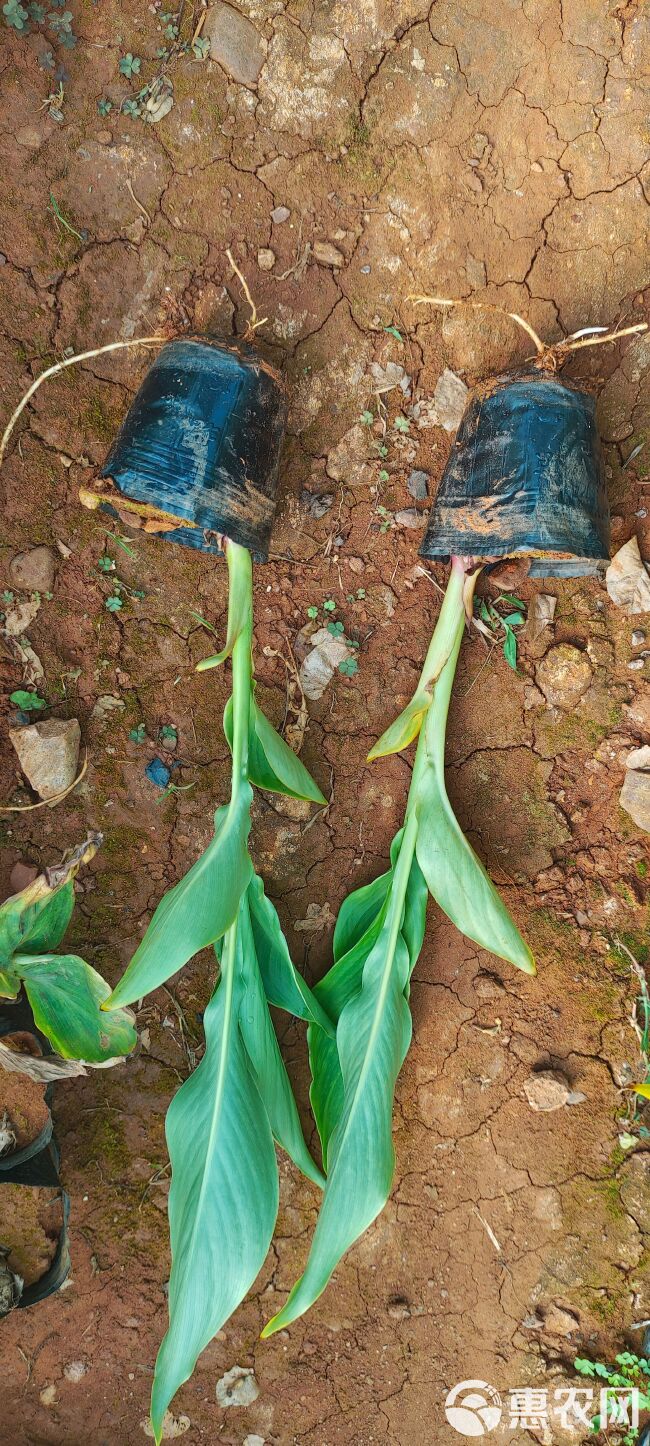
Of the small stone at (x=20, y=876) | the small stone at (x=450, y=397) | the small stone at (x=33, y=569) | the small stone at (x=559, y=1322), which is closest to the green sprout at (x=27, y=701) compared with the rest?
the small stone at (x=33, y=569)

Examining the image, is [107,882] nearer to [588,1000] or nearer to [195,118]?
[588,1000]

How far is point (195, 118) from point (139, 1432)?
3.00m

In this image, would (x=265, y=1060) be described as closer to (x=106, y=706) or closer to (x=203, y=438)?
(x=106, y=706)

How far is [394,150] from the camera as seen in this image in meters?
1.86

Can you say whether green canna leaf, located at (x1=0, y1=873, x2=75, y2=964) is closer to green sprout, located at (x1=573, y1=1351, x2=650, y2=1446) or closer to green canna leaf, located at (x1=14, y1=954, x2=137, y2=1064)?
green canna leaf, located at (x1=14, y1=954, x2=137, y2=1064)

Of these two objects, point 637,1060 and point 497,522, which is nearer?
point 497,522

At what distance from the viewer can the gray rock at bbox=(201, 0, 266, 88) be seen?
1.81 meters

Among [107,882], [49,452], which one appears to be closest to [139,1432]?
[107,882]

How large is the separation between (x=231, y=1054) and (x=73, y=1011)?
1.25 feet

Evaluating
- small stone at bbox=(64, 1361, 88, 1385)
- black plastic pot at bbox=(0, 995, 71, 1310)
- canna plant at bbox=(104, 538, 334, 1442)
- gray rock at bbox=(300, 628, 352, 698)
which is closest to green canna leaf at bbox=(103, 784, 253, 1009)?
canna plant at bbox=(104, 538, 334, 1442)

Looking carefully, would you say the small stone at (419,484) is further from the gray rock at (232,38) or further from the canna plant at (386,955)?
the gray rock at (232,38)

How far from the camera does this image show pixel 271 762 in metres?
1.69

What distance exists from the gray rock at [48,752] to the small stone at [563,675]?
3.56 feet

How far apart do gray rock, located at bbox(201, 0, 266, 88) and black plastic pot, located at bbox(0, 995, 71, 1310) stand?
211cm
